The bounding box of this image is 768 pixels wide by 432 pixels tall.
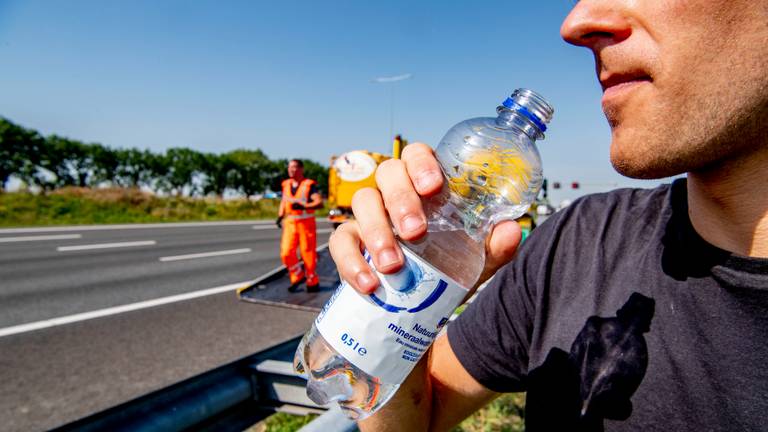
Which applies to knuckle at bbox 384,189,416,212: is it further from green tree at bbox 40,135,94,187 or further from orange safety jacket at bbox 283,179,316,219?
green tree at bbox 40,135,94,187

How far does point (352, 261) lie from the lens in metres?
1.03

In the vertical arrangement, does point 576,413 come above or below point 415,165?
below

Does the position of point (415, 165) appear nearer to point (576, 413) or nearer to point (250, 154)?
point (576, 413)

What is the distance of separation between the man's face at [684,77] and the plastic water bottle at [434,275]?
21 cm

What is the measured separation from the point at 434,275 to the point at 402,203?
0.19 metres

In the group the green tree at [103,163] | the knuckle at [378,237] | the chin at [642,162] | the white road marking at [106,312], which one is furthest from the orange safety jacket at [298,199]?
the green tree at [103,163]

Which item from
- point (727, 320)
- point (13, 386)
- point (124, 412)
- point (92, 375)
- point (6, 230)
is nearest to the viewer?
point (727, 320)

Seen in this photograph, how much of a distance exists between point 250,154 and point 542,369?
7092 centimetres

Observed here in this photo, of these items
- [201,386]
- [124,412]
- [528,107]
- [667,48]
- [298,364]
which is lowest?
[201,386]

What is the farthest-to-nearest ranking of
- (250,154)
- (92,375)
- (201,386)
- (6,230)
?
(250,154)
(6,230)
(92,375)
(201,386)

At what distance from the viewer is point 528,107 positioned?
1.11 m

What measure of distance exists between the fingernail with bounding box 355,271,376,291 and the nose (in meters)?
0.84

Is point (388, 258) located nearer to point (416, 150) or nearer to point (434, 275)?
point (434, 275)

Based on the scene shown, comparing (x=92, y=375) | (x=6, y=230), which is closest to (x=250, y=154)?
(x=6, y=230)
